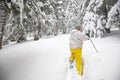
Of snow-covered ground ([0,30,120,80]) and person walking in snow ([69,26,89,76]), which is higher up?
person walking in snow ([69,26,89,76])

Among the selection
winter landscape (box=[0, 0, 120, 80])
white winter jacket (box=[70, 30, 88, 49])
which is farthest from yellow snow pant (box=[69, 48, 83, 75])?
winter landscape (box=[0, 0, 120, 80])

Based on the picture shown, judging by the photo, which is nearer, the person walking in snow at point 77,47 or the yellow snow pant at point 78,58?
the yellow snow pant at point 78,58

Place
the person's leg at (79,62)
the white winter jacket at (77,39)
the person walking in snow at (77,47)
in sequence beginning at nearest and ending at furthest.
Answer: the person's leg at (79,62), the person walking in snow at (77,47), the white winter jacket at (77,39)

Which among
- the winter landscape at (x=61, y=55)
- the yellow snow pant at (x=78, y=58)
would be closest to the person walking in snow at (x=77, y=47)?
the yellow snow pant at (x=78, y=58)

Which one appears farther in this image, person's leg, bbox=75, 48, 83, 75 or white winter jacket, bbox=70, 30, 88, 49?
white winter jacket, bbox=70, 30, 88, 49

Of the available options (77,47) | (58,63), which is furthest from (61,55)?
(77,47)

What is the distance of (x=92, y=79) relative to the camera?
7281 millimetres

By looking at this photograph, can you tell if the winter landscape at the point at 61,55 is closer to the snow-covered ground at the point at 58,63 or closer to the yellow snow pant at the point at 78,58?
the snow-covered ground at the point at 58,63

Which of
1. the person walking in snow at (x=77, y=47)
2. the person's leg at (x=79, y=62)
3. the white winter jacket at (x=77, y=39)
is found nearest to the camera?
the person's leg at (x=79, y=62)

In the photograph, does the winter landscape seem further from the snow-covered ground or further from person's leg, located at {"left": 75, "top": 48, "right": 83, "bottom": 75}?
person's leg, located at {"left": 75, "top": 48, "right": 83, "bottom": 75}

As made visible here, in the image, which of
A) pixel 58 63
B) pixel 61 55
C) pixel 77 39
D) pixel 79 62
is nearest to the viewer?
pixel 79 62

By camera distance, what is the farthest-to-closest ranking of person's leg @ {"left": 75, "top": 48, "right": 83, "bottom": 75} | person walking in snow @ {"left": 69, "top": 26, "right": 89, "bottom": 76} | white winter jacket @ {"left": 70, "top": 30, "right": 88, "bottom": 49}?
white winter jacket @ {"left": 70, "top": 30, "right": 88, "bottom": 49} < person walking in snow @ {"left": 69, "top": 26, "right": 89, "bottom": 76} < person's leg @ {"left": 75, "top": 48, "right": 83, "bottom": 75}

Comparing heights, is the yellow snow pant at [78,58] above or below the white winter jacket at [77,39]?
below

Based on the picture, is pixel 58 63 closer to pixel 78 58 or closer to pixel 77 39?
pixel 78 58
